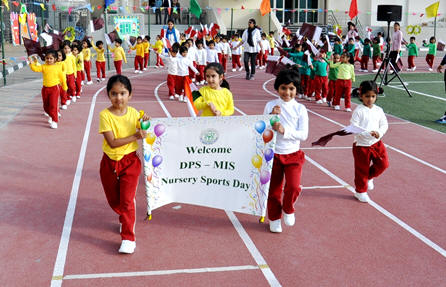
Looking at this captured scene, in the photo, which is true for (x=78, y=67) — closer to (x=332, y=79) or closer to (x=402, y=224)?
(x=332, y=79)

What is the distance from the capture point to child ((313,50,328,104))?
13702mm

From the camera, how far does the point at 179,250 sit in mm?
4902

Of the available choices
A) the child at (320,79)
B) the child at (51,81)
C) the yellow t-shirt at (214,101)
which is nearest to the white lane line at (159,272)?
the yellow t-shirt at (214,101)

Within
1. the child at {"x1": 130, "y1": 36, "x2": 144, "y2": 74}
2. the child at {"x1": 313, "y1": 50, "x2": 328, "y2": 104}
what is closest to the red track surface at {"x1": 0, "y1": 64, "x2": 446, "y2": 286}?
the child at {"x1": 313, "y1": 50, "x2": 328, "y2": 104}

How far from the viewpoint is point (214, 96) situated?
611 cm

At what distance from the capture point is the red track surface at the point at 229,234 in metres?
4.43

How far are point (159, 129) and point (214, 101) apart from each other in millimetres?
1209

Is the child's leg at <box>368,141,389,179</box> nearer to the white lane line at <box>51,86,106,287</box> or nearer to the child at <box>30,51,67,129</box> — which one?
the white lane line at <box>51,86,106,287</box>

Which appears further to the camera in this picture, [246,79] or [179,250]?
[246,79]

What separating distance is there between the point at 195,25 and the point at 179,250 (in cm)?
3332

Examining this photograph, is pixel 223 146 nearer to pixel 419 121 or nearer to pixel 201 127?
pixel 201 127

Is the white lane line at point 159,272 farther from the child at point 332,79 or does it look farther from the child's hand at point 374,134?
the child at point 332,79

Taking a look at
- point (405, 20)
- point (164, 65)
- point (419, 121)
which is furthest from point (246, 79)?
point (405, 20)

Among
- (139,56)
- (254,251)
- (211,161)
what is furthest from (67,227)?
(139,56)
